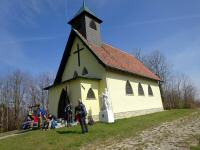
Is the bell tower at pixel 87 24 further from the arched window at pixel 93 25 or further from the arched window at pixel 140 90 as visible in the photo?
the arched window at pixel 140 90

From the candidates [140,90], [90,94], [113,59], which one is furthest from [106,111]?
[140,90]

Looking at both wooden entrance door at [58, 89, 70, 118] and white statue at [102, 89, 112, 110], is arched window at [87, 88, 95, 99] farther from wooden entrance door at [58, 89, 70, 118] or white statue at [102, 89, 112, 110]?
wooden entrance door at [58, 89, 70, 118]

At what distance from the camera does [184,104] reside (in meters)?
43.7

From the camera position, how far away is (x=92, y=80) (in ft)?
62.5

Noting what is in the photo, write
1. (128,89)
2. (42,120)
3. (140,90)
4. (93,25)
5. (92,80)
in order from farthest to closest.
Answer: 1. (140,90)
2. (93,25)
3. (128,89)
4. (92,80)
5. (42,120)

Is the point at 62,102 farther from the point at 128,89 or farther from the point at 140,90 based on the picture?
the point at 140,90

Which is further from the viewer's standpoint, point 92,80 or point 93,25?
point 93,25

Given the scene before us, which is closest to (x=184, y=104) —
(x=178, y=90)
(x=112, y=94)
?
(x=178, y=90)

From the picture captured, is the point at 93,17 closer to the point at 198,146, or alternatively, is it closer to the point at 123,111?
the point at 123,111

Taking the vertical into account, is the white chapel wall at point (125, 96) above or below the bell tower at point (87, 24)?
below

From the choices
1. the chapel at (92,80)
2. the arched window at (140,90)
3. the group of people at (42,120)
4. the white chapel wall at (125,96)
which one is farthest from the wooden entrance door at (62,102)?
the arched window at (140,90)

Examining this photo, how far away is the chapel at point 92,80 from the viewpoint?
61.2 ft

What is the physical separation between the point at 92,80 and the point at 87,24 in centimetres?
674

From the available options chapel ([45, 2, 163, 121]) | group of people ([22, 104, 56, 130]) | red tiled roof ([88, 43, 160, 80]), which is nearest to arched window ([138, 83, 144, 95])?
chapel ([45, 2, 163, 121])
